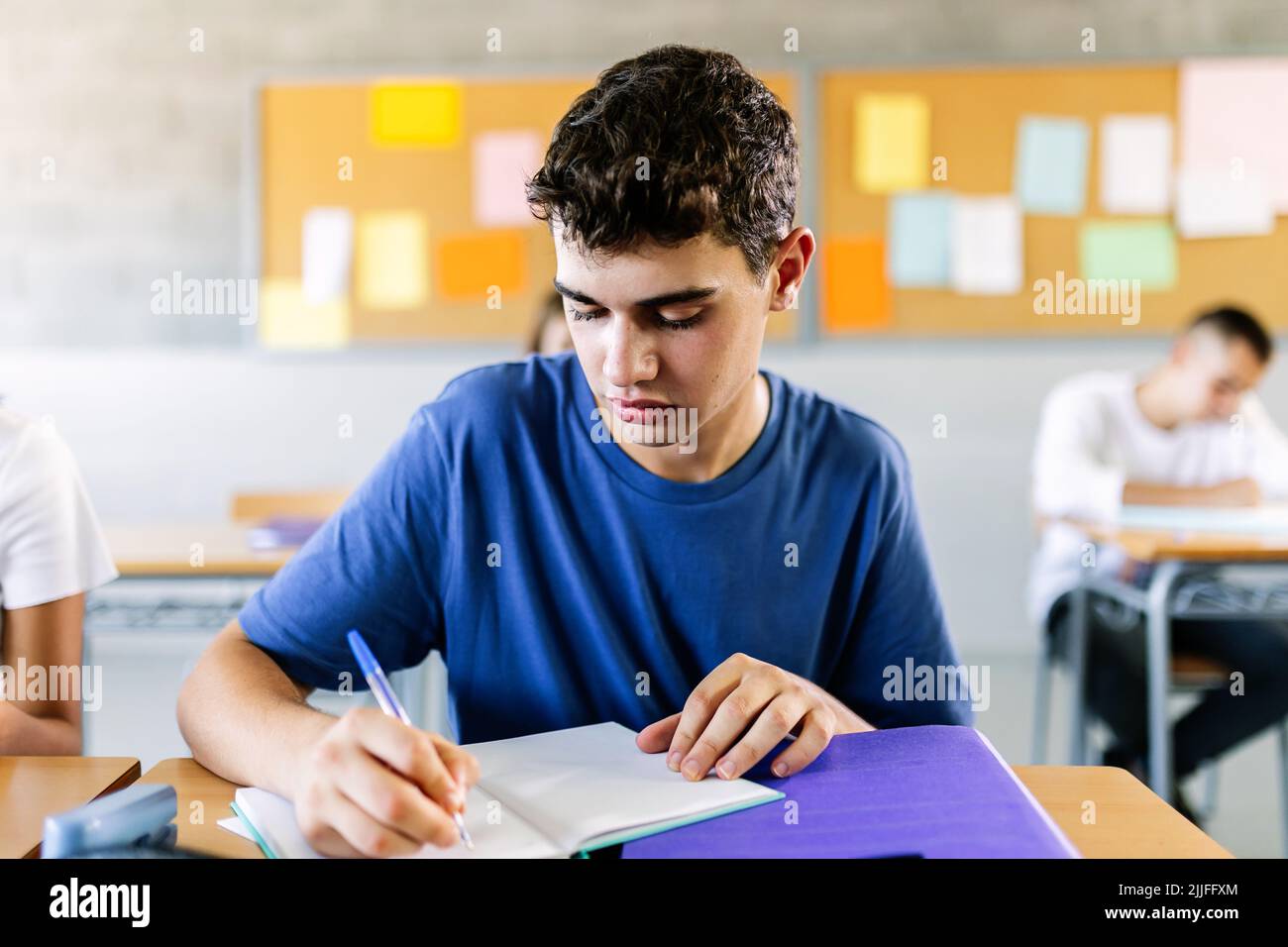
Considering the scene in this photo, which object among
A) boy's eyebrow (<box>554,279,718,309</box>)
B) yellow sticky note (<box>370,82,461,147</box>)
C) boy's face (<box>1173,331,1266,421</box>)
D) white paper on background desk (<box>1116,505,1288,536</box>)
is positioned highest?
yellow sticky note (<box>370,82,461,147</box>)

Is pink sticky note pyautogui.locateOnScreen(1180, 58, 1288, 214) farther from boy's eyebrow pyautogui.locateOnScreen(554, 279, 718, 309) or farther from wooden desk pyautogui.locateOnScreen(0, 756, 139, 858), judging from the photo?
wooden desk pyautogui.locateOnScreen(0, 756, 139, 858)

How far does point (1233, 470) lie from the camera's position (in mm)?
2900

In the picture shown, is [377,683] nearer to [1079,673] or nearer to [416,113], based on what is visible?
[1079,673]

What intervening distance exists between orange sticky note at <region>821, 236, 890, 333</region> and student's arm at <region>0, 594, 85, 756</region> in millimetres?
2832

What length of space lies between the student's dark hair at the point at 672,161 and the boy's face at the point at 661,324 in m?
0.02

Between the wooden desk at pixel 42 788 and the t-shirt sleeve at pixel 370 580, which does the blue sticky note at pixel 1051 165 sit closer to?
the t-shirt sleeve at pixel 370 580

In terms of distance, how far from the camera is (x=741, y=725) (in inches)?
29.8

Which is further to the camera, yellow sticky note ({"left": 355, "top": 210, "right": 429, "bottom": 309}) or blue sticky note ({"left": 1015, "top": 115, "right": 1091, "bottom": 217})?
yellow sticky note ({"left": 355, "top": 210, "right": 429, "bottom": 309})

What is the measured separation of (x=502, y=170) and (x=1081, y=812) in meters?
3.25

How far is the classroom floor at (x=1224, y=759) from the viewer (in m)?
2.40

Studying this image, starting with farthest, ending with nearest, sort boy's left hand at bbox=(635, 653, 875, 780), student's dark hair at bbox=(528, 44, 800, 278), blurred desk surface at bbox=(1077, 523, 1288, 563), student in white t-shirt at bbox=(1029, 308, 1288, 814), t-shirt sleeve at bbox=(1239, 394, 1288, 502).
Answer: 1. t-shirt sleeve at bbox=(1239, 394, 1288, 502)
2. student in white t-shirt at bbox=(1029, 308, 1288, 814)
3. blurred desk surface at bbox=(1077, 523, 1288, 563)
4. student's dark hair at bbox=(528, 44, 800, 278)
5. boy's left hand at bbox=(635, 653, 875, 780)

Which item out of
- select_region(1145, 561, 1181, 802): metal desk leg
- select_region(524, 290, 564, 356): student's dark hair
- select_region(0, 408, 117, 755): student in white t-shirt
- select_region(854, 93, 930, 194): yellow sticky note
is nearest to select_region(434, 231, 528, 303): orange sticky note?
select_region(524, 290, 564, 356): student's dark hair

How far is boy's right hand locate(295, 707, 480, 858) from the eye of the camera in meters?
0.62

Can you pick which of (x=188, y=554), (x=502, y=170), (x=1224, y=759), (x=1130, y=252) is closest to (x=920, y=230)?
(x=1130, y=252)
